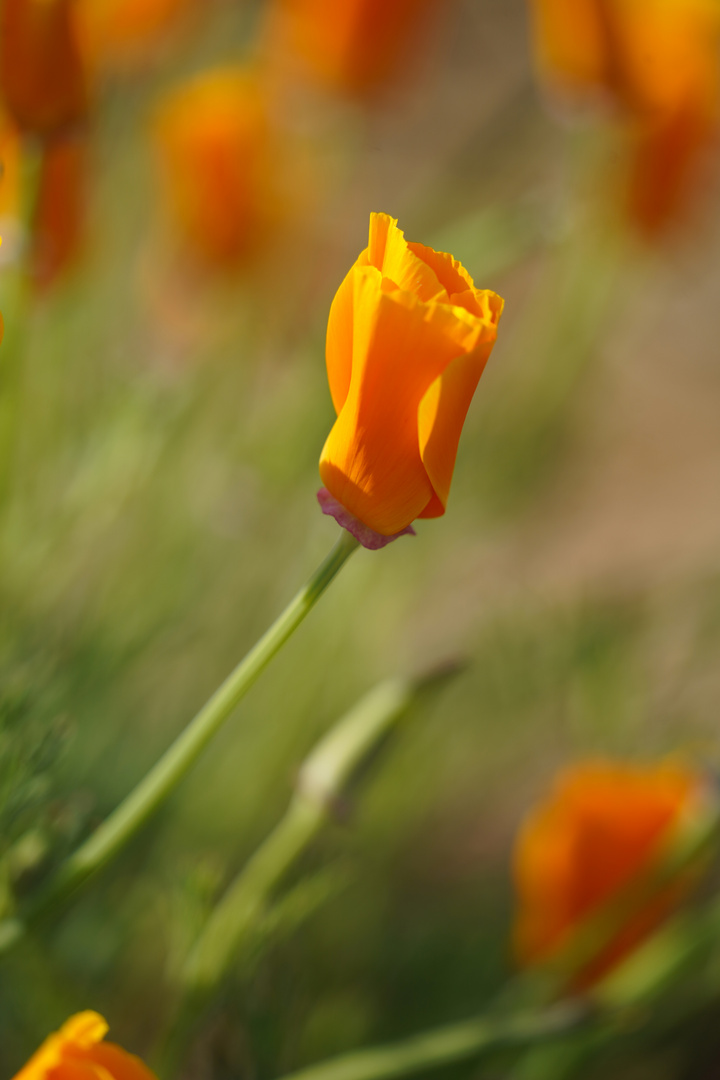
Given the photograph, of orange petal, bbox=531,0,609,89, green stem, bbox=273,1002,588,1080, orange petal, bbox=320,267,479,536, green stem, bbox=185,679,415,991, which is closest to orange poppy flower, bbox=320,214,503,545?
orange petal, bbox=320,267,479,536

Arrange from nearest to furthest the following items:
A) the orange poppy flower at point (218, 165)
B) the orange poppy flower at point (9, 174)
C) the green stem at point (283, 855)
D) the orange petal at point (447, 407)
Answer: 1. the orange petal at point (447, 407)
2. the green stem at point (283, 855)
3. the orange poppy flower at point (9, 174)
4. the orange poppy flower at point (218, 165)

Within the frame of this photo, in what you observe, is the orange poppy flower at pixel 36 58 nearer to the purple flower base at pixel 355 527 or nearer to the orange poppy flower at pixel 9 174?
the orange poppy flower at pixel 9 174

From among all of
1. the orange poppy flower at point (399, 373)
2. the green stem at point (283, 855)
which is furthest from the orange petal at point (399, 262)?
the green stem at point (283, 855)

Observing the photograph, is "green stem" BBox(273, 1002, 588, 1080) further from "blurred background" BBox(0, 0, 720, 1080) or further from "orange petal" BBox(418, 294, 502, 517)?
"orange petal" BBox(418, 294, 502, 517)

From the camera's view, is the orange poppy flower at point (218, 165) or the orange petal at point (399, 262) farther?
the orange poppy flower at point (218, 165)

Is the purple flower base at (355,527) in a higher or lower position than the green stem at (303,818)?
higher

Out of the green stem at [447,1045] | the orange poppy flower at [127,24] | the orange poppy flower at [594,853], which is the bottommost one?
the orange poppy flower at [594,853]
